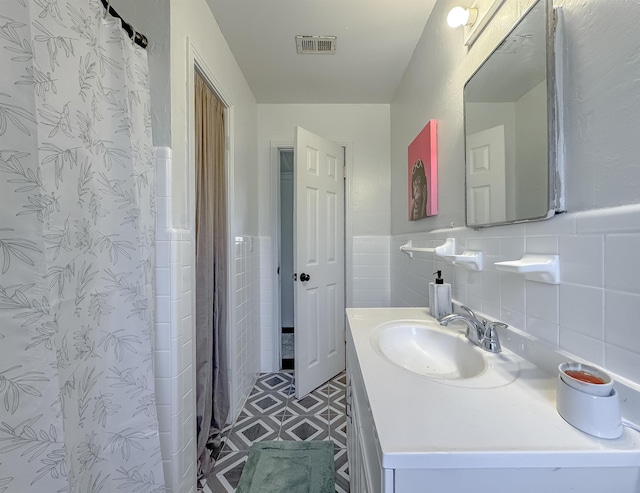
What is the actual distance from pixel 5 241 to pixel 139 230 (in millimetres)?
A: 399

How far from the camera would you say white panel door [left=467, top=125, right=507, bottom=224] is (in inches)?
34.2

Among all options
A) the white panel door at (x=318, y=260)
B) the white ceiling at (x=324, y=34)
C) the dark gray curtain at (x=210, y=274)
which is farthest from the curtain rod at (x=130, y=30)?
the white panel door at (x=318, y=260)

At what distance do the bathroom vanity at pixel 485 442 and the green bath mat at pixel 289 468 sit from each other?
919 millimetres

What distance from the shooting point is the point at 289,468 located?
1.39 m

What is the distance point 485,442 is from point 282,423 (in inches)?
64.1

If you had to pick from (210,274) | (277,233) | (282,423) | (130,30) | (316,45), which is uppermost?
(316,45)

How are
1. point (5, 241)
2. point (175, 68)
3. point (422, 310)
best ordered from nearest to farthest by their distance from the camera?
point (5, 241)
point (175, 68)
point (422, 310)

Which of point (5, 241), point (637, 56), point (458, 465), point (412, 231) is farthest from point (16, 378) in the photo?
point (412, 231)

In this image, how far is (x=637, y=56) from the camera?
1.57 feet

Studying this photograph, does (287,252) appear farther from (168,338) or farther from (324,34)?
(168,338)

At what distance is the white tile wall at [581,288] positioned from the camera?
1.57ft

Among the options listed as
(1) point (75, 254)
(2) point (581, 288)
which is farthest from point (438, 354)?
(1) point (75, 254)

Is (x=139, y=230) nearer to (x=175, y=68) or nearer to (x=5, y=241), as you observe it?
(x=5, y=241)

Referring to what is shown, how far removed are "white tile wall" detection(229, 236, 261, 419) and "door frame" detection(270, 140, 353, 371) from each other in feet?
0.45
